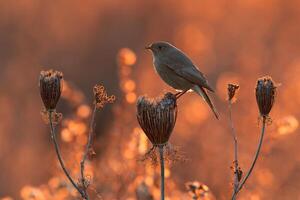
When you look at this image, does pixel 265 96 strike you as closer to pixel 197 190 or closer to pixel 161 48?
pixel 197 190

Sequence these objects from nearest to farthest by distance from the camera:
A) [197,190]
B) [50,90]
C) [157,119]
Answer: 1. [157,119]
2. [50,90]
3. [197,190]

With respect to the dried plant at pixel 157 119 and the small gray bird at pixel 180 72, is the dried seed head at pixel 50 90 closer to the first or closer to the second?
the dried plant at pixel 157 119

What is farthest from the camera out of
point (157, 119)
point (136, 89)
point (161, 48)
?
point (136, 89)

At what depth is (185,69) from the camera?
605cm

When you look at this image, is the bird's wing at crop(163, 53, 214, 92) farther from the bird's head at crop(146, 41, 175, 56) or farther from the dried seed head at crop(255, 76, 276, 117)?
the dried seed head at crop(255, 76, 276, 117)

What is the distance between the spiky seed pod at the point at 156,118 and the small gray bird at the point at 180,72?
1857 mm

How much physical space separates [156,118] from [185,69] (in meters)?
2.20

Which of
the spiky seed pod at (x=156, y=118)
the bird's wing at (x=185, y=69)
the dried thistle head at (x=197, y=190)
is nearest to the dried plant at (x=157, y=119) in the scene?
the spiky seed pod at (x=156, y=118)

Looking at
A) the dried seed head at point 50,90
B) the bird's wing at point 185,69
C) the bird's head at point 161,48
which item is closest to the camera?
the dried seed head at point 50,90

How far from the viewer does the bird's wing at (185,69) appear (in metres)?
5.86

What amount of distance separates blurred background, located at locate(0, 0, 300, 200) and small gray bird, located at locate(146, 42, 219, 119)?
0.43 metres

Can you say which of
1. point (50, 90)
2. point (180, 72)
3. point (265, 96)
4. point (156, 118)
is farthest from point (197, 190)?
point (180, 72)

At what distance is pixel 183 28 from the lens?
45.8 ft

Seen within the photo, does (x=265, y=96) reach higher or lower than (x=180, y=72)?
lower
